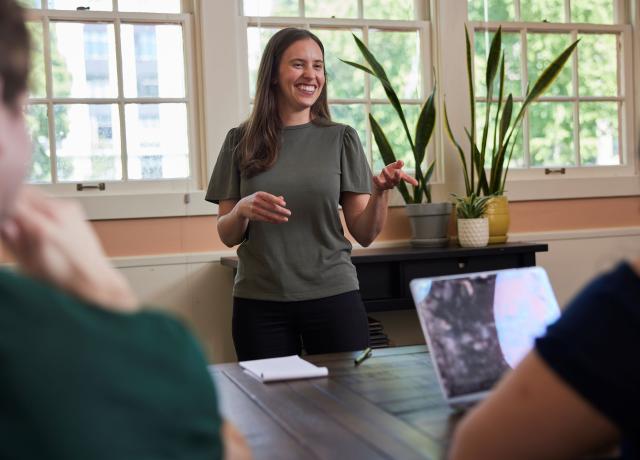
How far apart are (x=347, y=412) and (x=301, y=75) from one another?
1392mm

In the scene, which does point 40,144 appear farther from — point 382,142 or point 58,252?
point 58,252

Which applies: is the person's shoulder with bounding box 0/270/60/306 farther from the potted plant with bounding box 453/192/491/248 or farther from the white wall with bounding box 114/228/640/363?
the potted plant with bounding box 453/192/491/248

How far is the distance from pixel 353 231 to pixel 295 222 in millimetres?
244

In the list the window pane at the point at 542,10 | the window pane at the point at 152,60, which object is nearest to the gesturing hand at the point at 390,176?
the window pane at the point at 152,60

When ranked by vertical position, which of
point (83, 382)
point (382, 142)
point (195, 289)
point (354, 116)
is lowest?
point (195, 289)

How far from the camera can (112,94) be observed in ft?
11.7

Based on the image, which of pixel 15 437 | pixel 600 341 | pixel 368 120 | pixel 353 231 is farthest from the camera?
pixel 368 120

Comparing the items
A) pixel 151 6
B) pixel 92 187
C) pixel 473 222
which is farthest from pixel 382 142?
pixel 92 187

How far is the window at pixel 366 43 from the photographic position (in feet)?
12.4

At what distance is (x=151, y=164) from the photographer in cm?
362

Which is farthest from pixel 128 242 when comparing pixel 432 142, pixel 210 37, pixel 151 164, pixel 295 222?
pixel 432 142

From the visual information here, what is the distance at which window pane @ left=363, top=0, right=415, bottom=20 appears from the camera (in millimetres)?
3955

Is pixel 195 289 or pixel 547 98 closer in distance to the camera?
pixel 195 289

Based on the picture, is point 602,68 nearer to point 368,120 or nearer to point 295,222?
point 368,120
